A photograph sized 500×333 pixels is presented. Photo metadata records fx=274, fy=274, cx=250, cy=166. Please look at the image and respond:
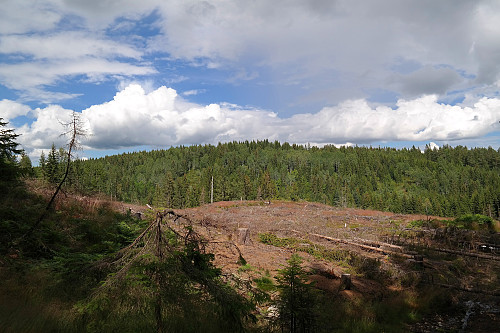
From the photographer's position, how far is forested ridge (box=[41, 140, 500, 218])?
101 m

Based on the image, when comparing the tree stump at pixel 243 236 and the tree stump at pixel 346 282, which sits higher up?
the tree stump at pixel 243 236

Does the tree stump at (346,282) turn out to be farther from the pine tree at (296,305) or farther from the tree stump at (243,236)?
the tree stump at (243,236)

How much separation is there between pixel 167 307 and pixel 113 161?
19267 centimetres

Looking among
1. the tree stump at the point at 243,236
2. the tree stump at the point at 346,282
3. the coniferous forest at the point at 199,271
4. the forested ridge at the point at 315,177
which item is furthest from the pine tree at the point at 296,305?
the forested ridge at the point at 315,177

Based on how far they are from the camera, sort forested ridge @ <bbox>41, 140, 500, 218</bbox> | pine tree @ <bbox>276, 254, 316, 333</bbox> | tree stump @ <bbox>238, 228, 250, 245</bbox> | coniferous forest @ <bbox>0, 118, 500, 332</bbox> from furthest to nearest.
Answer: forested ridge @ <bbox>41, 140, 500, 218</bbox> < tree stump @ <bbox>238, 228, 250, 245</bbox> < pine tree @ <bbox>276, 254, 316, 333</bbox> < coniferous forest @ <bbox>0, 118, 500, 332</bbox>

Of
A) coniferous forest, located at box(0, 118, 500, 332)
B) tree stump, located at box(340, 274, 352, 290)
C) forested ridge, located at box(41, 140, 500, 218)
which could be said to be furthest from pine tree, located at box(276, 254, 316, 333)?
forested ridge, located at box(41, 140, 500, 218)

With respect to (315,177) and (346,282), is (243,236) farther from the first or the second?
(315,177)

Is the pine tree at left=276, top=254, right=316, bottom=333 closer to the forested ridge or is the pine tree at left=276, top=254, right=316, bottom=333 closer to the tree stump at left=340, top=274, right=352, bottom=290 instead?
the tree stump at left=340, top=274, right=352, bottom=290

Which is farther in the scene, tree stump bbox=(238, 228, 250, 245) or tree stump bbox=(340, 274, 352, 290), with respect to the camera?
tree stump bbox=(238, 228, 250, 245)

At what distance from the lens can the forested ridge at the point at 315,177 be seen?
10144 cm

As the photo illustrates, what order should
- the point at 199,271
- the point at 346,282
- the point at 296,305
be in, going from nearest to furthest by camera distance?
the point at 199,271 → the point at 296,305 → the point at 346,282

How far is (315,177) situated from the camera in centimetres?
13700

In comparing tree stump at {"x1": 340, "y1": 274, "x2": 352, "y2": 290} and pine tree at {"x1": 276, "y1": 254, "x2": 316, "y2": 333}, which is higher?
pine tree at {"x1": 276, "y1": 254, "x2": 316, "y2": 333}

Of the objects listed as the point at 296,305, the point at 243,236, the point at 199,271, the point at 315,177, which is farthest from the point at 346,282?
the point at 315,177
